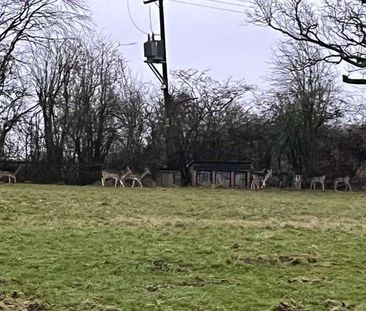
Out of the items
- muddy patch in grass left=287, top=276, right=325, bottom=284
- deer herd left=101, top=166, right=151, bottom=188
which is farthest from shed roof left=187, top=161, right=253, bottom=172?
muddy patch in grass left=287, top=276, right=325, bottom=284

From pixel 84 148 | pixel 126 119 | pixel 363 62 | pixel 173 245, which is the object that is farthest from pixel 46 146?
A: pixel 173 245

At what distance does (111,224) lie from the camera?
10008 millimetres

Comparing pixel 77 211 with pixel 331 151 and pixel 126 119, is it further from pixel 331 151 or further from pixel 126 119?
pixel 331 151

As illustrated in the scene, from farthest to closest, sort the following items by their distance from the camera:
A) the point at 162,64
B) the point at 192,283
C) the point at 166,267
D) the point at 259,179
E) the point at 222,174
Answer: the point at 162,64, the point at 222,174, the point at 259,179, the point at 166,267, the point at 192,283

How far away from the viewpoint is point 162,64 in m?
31.8

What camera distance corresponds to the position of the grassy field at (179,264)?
4746 mm

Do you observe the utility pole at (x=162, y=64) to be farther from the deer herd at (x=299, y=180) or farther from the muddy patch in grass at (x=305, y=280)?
the muddy patch in grass at (x=305, y=280)

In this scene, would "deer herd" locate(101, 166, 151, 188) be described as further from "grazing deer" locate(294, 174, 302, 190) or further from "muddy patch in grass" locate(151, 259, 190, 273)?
"muddy patch in grass" locate(151, 259, 190, 273)

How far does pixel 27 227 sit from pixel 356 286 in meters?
5.43

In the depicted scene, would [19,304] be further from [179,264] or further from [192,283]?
[179,264]

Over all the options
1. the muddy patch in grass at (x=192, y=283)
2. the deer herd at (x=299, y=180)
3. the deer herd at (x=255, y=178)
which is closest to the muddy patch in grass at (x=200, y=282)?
the muddy patch in grass at (x=192, y=283)

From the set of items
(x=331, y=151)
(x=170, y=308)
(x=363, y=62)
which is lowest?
(x=170, y=308)

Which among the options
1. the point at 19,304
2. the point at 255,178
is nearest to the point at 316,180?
the point at 255,178

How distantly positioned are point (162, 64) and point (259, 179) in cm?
763
